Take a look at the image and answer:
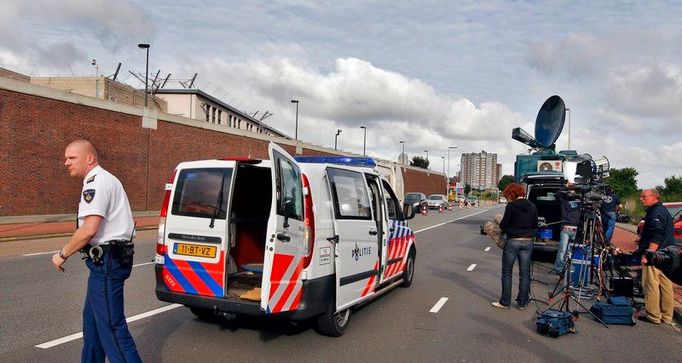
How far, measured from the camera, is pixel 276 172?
4898mm

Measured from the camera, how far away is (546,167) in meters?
17.9

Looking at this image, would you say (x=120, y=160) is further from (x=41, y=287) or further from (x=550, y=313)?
(x=550, y=313)

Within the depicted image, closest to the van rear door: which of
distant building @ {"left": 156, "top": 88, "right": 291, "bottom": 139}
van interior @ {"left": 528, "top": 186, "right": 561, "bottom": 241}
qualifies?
van interior @ {"left": 528, "top": 186, "right": 561, "bottom": 241}

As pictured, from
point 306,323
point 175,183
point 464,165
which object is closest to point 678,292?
point 306,323

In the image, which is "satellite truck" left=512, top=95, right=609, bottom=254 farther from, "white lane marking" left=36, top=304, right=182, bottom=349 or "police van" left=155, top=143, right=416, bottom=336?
"white lane marking" left=36, top=304, right=182, bottom=349

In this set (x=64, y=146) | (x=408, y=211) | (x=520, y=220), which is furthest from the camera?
(x=64, y=146)

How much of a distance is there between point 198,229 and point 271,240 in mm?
1074

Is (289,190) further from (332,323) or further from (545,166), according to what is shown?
(545,166)

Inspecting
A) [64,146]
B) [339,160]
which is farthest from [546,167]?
[64,146]

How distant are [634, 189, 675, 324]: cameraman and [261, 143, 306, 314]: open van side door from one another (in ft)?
16.0

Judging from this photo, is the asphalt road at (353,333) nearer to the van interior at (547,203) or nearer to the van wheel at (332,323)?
the van wheel at (332,323)

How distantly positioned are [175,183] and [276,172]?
159 cm

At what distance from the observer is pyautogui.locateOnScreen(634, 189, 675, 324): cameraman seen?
23.2 feet

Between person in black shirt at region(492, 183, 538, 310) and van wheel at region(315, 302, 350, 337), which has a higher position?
person in black shirt at region(492, 183, 538, 310)
